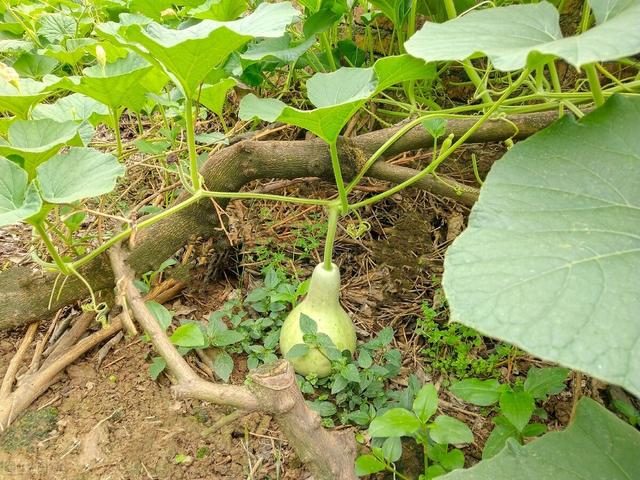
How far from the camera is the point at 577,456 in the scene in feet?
2.28

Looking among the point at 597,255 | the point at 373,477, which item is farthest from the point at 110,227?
the point at 597,255

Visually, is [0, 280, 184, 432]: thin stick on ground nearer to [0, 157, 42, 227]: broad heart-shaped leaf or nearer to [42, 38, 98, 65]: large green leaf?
[0, 157, 42, 227]: broad heart-shaped leaf

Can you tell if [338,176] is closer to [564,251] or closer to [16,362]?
[564,251]

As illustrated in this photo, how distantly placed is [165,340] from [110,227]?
2.59ft

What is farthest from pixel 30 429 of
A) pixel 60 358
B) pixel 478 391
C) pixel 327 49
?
pixel 327 49

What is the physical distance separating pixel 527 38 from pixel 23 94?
0.84m

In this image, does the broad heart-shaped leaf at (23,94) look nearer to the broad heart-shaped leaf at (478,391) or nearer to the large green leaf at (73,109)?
the large green leaf at (73,109)

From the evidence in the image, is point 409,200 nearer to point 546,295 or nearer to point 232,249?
point 232,249

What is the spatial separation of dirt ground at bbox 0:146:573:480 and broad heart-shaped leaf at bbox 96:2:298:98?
562 millimetres

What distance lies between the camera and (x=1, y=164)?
2.70 ft

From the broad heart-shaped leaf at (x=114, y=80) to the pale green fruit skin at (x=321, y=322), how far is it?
50 centimetres

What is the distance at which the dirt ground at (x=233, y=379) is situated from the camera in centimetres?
103

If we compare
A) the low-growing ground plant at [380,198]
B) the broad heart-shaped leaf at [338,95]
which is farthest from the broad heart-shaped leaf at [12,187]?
the broad heart-shaped leaf at [338,95]

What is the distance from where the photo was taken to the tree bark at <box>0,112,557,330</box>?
1.20 m
